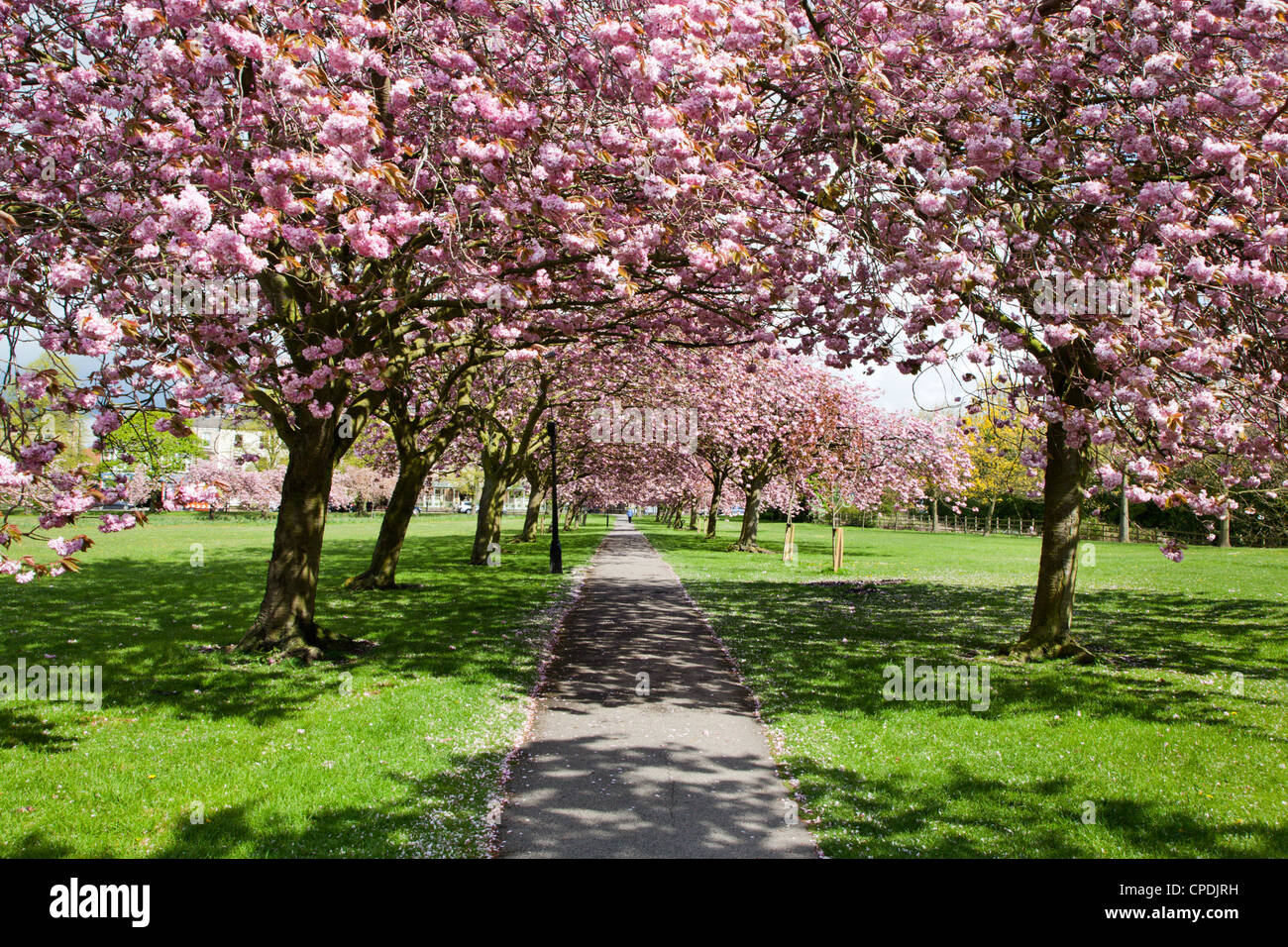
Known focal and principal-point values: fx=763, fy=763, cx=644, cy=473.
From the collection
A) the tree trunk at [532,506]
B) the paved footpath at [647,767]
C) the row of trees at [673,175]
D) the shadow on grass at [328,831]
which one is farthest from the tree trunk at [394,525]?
the tree trunk at [532,506]

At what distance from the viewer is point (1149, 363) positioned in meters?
6.06

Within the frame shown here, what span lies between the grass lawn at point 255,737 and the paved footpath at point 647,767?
1.39 feet

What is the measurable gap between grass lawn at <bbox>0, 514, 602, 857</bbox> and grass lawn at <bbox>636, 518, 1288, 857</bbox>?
297 cm

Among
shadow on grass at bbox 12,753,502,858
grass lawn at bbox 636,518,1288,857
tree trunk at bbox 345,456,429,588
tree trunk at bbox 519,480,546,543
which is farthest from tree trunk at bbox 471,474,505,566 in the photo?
shadow on grass at bbox 12,753,502,858

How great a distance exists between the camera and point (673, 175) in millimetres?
6309

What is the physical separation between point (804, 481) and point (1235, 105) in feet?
89.9

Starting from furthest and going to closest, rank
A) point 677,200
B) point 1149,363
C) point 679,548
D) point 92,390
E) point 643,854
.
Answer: point 679,548
point 677,200
point 1149,363
point 92,390
point 643,854

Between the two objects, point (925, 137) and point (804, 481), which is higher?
point (925, 137)

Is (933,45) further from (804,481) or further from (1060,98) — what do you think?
(804,481)

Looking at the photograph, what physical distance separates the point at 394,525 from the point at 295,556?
7577mm

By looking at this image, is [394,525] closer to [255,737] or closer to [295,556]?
[295,556]

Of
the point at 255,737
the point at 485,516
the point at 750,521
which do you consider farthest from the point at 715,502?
the point at 255,737
